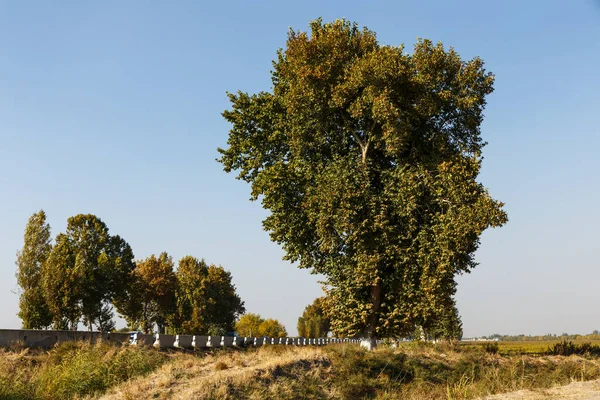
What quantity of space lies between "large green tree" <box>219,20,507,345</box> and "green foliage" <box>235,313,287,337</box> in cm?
10275

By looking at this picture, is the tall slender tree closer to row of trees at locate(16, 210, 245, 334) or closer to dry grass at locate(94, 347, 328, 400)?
row of trees at locate(16, 210, 245, 334)

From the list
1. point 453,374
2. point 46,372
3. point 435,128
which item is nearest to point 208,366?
point 46,372

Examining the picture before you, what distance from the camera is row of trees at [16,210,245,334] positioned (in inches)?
2296

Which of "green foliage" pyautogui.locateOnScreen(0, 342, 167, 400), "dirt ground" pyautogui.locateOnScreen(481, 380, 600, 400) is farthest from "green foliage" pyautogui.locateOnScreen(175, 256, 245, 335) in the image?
"dirt ground" pyautogui.locateOnScreen(481, 380, 600, 400)

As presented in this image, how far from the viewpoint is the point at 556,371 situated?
23.0m

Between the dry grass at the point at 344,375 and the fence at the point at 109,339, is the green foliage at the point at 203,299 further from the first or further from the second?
the dry grass at the point at 344,375

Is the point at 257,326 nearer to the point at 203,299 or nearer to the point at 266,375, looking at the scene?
the point at 203,299

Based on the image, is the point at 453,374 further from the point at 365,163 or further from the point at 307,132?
the point at 307,132

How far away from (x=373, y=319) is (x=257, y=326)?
106 m

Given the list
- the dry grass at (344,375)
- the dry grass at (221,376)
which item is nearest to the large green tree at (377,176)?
the dry grass at (344,375)

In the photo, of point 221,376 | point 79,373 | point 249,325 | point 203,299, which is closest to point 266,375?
point 221,376

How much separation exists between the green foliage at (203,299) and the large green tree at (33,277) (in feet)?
88.5

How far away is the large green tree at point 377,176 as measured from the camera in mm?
25422

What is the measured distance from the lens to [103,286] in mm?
65375
